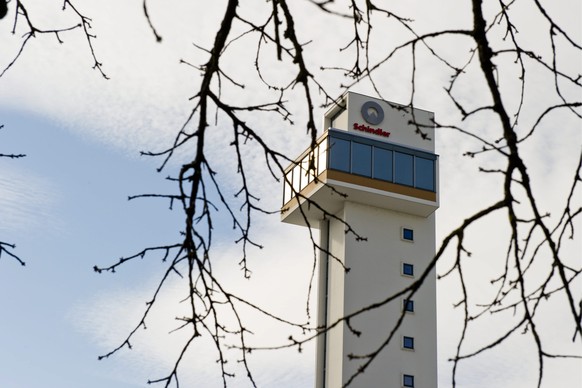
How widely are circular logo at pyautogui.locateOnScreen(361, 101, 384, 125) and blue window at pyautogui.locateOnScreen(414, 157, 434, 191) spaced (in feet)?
7.57

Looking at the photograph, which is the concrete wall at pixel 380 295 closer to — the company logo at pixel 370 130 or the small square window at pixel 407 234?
the small square window at pixel 407 234

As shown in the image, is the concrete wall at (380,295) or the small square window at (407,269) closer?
the concrete wall at (380,295)

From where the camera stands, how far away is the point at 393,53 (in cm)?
303

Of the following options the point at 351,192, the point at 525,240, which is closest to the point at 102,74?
the point at 525,240

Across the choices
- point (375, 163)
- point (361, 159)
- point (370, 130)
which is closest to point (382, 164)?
Result: point (375, 163)

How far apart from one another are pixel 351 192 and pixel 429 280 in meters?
4.95

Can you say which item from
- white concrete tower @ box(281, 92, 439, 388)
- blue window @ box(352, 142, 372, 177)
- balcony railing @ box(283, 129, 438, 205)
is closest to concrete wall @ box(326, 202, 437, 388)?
white concrete tower @ box(281, 92, 439, 388)

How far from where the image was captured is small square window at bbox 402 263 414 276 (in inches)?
1425

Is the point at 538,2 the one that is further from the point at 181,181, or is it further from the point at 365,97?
the point at 365,97

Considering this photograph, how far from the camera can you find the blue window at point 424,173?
3716 cm

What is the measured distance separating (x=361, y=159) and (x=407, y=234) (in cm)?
375

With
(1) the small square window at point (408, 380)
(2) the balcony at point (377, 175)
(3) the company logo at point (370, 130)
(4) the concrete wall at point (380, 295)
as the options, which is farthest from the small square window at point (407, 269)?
(3) the company logo at point (370, 130)

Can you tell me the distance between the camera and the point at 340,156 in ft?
118

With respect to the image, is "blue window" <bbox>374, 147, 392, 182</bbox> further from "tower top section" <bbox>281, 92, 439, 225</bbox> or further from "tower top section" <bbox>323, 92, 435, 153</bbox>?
"tower top section" <bbox>323, 92, 435, 153</bbox>
